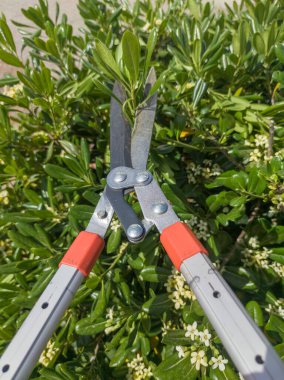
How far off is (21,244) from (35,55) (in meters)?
0.76

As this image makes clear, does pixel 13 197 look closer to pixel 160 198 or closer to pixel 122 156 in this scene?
pixel 122 156

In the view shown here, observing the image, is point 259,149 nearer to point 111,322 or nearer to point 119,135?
point 119,135

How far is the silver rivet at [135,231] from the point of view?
0.79 metres

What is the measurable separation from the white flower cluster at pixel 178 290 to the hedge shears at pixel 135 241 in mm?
293

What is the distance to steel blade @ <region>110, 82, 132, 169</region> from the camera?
93cm

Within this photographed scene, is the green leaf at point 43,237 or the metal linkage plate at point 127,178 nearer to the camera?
the metal linkage plate at point 127,178

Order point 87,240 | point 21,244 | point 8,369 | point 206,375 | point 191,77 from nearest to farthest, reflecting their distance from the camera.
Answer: point 8,369, point 87,240, point 206,375, point 21,244, point 191,77

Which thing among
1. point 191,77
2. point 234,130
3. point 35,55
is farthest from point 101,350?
point 35,55

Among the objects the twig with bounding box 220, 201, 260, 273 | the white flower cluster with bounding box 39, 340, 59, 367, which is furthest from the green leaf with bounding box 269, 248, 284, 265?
the white flower cluster with bounding box 39, 340, 59, 367

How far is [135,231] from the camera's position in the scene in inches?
31.2

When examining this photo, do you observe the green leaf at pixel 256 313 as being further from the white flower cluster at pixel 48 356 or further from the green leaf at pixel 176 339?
the white flower cluster at pixel 48 356

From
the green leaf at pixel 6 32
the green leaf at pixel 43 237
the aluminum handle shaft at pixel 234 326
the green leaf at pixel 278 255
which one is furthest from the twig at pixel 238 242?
the green leaf at pixel 6 32

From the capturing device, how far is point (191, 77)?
50.0 inches

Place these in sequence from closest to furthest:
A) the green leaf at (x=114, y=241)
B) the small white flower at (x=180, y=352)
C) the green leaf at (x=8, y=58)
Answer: the small white flower at (x=180, y=352)
the green leaf at (x=114, y=241)
the green leaf at (x=8, y=58)
